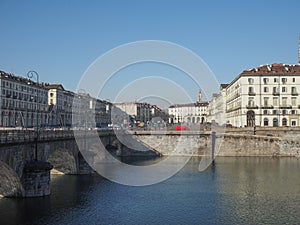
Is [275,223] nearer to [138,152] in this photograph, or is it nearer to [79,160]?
[79,160]

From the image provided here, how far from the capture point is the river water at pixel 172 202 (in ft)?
105

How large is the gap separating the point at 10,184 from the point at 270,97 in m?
75.7

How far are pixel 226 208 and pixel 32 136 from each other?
20.0 m

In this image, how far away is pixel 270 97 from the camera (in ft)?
317

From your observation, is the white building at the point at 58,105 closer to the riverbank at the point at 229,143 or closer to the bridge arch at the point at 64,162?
the riverbank at the point at 229,143

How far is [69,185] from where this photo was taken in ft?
152

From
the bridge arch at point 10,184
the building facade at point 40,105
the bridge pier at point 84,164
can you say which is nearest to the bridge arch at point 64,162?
the bridge pier at point 84,164

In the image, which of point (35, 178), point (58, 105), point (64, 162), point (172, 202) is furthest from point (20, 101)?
point (172, 202)

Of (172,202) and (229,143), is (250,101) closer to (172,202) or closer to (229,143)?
(229,143)

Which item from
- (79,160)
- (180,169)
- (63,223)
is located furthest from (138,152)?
(63,223)

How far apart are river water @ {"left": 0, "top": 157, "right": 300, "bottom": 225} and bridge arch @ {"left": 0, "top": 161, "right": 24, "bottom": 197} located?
0.79m

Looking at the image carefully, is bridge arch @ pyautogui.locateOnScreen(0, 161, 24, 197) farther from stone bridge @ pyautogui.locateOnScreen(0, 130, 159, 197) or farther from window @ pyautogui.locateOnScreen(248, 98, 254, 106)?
window @ pyautogui.locateOnScreen(248, 98, 254, 106)

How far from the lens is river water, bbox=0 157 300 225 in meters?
32.0

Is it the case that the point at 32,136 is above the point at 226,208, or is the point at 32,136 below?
above
